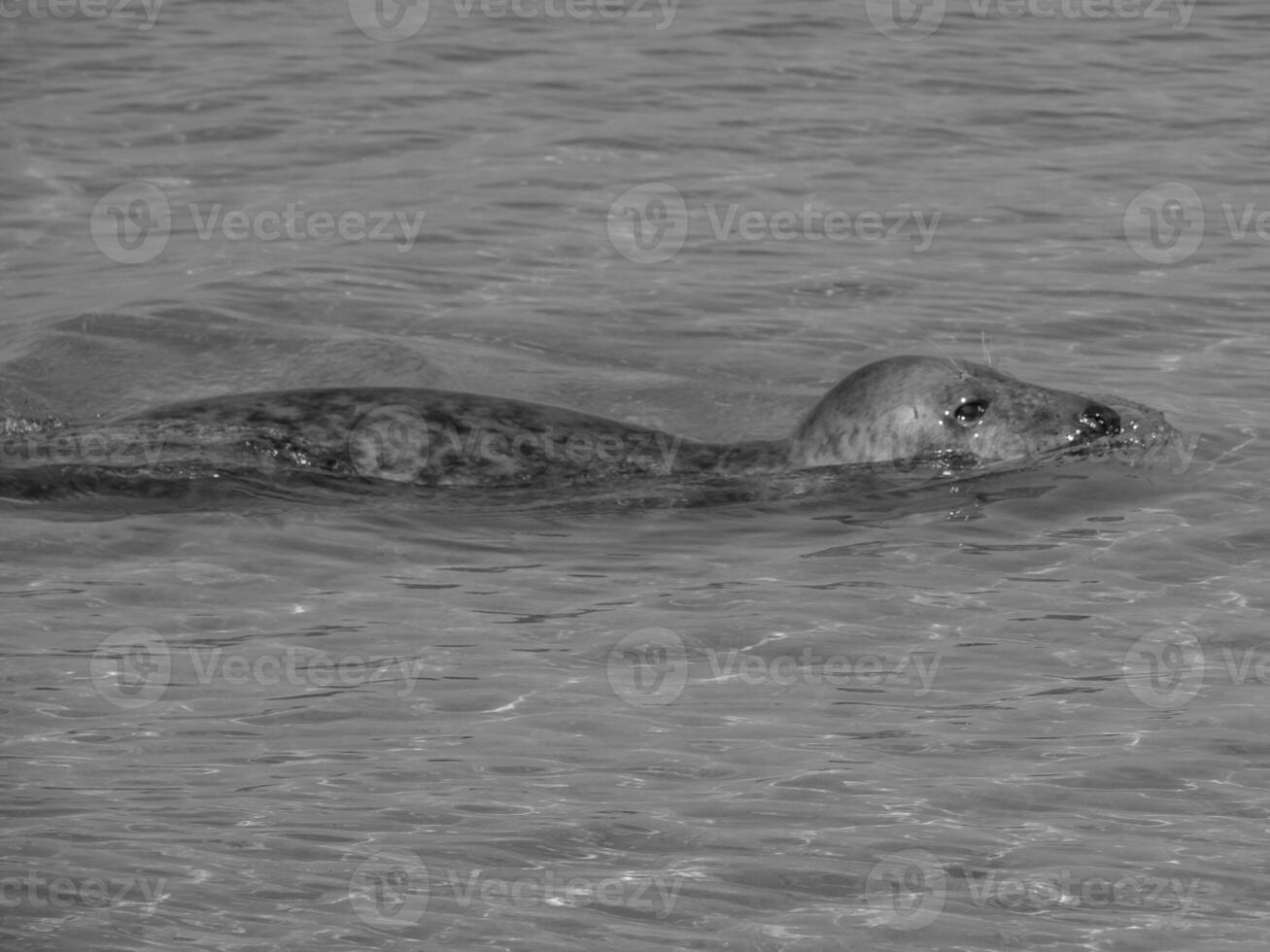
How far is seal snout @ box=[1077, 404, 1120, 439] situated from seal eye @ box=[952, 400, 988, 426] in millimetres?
410

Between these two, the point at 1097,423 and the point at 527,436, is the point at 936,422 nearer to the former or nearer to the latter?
the point at 1097,423

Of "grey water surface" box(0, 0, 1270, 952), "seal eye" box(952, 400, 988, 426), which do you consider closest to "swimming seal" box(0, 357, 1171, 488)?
"seal eye" box(952, 400, 988, 426)

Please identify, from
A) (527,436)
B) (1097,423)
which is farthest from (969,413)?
(527,436)

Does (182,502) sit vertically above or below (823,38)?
below

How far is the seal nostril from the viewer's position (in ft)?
30.9

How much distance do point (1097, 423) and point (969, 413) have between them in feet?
1.77

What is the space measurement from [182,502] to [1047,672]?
3.44 metres

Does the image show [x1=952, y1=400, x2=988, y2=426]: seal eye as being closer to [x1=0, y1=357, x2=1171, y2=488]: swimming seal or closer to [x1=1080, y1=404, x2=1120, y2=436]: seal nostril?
[x1=0, y1=357, x2=1171, y2=488]: swimming seal

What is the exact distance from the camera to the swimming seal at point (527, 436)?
29.2ft

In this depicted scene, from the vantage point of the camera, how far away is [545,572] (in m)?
7.84

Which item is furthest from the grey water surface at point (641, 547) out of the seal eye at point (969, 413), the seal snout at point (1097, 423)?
the seal eye at point (969, 413)

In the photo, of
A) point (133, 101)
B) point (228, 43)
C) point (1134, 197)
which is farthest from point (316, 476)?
point (228, 43)

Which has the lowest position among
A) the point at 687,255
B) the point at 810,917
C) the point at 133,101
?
the point at 810,917

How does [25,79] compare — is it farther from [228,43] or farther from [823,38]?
[823,38]
